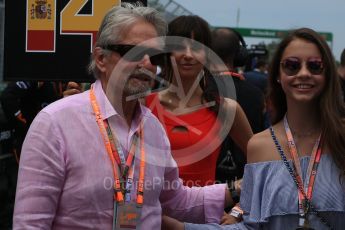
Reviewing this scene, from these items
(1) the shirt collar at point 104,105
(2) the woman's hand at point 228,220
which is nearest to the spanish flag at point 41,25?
(1) the shirt collar at point 104,105

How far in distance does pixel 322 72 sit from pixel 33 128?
1.12m

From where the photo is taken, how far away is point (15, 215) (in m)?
2.09

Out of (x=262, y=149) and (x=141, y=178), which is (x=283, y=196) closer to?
(x=262, y=149)

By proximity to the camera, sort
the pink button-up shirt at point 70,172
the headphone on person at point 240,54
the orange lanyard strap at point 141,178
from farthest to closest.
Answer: the headphone on person at point 240,54
the orange lanyard strap at point 141,178
the pink button-up shirt at point 70,172

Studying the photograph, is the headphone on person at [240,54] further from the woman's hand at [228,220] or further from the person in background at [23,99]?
the woman's hand at [228,220]

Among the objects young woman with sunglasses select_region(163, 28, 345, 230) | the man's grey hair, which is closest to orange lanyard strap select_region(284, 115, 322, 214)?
young woman with sunglasses select_region(163, 28, 345, 230)

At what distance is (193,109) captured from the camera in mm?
3334

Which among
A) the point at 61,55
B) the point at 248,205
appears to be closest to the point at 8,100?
the point at 61,55

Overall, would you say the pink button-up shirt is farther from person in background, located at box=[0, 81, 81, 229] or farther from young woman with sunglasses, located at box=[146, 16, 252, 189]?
person in background, located at box=[0, 81, 81, 229]

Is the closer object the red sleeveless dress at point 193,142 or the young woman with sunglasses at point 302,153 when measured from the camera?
the young woman with sunglasses at point 302,153

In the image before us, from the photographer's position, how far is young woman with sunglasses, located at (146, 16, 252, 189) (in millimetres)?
3189

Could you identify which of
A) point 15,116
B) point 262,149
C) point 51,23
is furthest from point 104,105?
point 15,116

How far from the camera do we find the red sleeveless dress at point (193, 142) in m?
3.17

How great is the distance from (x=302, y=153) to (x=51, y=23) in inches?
61.4
